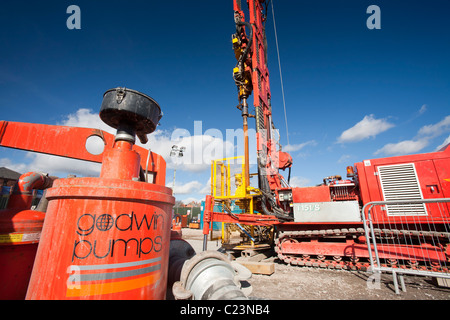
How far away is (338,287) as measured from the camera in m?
4.37

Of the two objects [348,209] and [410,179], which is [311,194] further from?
[410,179]

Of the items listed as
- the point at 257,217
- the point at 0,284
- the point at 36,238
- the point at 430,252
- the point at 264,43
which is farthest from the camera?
the point at 264,43

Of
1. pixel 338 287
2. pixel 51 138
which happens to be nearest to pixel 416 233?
pixel 338 287

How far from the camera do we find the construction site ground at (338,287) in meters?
3.84

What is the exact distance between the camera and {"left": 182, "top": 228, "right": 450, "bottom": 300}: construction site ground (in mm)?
3844

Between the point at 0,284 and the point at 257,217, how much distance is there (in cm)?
575

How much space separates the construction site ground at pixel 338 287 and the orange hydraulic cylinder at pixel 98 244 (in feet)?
10.00

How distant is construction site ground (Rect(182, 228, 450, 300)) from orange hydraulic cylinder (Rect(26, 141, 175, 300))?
10.00ft

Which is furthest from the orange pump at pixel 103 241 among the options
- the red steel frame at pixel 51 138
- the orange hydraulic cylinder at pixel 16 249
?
the orange hydraulic cylinder at pixel 16 249

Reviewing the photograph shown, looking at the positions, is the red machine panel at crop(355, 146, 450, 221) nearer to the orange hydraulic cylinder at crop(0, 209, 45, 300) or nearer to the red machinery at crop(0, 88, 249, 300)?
the red machinery at crop(0, 88, 249, 300)

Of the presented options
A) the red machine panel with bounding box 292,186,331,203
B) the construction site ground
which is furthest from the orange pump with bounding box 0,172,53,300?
the red machine panel with bounding box 292,186,331,203

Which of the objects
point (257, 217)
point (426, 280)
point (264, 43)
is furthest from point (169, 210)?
point (264, 43)

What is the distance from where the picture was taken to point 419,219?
552 cm
